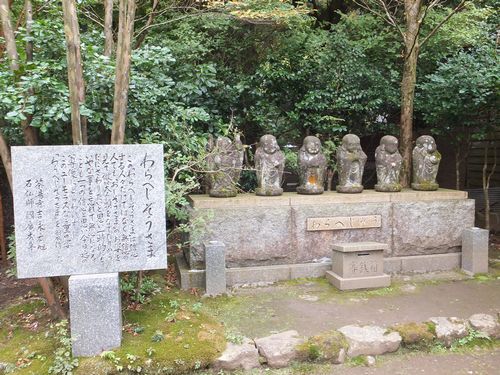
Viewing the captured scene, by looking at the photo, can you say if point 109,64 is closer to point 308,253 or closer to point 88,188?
point 88,188

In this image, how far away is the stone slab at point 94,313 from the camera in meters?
3.44

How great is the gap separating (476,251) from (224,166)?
3928mm

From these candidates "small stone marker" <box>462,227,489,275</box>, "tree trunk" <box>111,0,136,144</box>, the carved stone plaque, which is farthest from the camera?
"small stone marker" <box>462,227,489,275</box>

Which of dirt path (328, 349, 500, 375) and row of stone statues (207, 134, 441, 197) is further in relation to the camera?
row of stone statues (207, 134, 441, 197)

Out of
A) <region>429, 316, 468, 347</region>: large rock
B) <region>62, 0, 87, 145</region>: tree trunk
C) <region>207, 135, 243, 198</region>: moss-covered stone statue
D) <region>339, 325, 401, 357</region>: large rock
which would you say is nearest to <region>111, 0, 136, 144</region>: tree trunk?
<region>62, 0, 87, 145</region>: tree trunk

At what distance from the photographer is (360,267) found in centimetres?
538

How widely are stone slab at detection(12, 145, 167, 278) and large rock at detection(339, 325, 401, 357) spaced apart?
192cm

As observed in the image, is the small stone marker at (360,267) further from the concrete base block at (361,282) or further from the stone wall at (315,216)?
the stone wall at (315,216)

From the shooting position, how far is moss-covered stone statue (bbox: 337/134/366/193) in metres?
6.12

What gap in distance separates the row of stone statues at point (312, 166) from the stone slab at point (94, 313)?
2.29 metres

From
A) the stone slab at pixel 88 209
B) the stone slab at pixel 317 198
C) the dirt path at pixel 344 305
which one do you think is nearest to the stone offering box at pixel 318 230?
the stone slab at pixel 317 198

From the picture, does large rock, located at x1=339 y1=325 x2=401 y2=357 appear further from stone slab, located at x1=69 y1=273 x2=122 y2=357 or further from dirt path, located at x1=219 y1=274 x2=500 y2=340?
stone slab, located at x1=69 y1=273 x2=122 y2=357

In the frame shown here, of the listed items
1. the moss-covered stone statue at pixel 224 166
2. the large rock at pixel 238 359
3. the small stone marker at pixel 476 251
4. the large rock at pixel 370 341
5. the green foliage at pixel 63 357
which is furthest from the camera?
the small stone marker at pixel 476 251

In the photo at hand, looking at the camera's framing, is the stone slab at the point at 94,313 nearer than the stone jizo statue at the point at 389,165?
Yes
